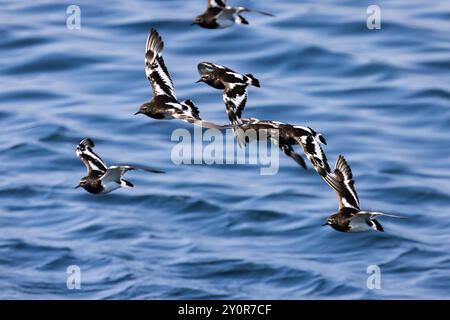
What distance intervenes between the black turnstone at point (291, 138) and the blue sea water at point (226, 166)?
15787 millimetres

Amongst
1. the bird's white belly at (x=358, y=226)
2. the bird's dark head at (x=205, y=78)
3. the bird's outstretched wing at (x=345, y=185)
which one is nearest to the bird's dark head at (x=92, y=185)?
the bird's dark head at (x=205, y=78)

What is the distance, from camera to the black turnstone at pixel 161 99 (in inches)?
617

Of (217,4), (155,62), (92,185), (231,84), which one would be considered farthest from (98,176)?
(155,62)

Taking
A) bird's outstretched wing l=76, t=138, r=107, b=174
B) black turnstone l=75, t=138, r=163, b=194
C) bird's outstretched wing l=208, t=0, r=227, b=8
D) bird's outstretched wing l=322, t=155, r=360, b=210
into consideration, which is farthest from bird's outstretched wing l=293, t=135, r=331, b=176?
bird's outstretched wing l=76, t=138, r=107, b=174

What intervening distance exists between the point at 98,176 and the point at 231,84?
2.01 meters

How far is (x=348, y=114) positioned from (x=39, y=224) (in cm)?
1005

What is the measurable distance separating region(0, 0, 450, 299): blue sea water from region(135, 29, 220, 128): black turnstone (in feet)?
49.7

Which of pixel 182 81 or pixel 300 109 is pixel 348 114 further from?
pixel 182 81

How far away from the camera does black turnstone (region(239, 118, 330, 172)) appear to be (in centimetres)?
1606

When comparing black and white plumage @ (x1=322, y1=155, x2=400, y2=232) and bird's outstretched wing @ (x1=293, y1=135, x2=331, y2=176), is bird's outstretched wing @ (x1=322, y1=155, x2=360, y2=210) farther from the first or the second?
bird's outstretched wing @ (x1=293, y1=135, x2=331, y2=176)

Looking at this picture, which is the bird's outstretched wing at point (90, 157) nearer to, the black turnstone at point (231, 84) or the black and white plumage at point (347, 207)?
the black turnstone at point (231, 84)

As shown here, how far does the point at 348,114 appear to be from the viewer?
137 ft

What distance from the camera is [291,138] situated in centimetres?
1648
